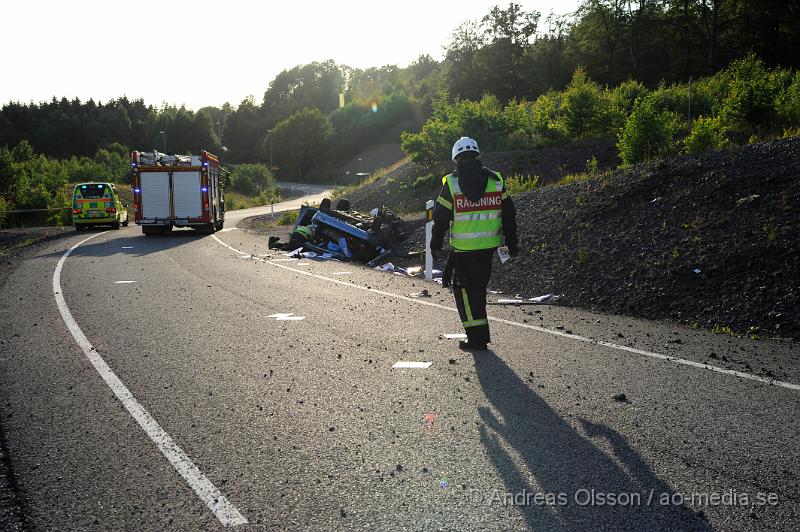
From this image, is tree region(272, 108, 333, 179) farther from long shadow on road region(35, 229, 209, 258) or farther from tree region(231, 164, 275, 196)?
long shadow on road region(35, 229, 209, 258)

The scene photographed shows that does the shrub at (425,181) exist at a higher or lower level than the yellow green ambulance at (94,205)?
higher

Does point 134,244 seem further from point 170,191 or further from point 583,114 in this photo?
point 583,114

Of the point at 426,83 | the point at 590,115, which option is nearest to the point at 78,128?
the point at 426,83

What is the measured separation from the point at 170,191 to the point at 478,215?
74.1 ft

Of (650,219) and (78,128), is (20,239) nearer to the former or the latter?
(650,219)

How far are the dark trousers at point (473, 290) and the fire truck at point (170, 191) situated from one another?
2214 centimetres

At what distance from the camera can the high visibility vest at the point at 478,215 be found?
287 inches

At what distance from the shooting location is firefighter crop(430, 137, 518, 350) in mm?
7215

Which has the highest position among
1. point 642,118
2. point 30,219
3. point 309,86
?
point 309,86

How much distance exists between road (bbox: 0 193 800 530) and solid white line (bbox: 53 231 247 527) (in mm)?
16

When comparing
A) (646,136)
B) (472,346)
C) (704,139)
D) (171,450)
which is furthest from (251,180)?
(171,450)

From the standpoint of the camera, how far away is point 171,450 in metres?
4.41

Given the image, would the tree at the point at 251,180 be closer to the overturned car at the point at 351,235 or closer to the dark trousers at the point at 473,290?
the overturned car at the point at 351,235

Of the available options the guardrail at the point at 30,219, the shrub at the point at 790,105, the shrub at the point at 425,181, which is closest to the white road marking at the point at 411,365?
the shrub at the point at 790,105
